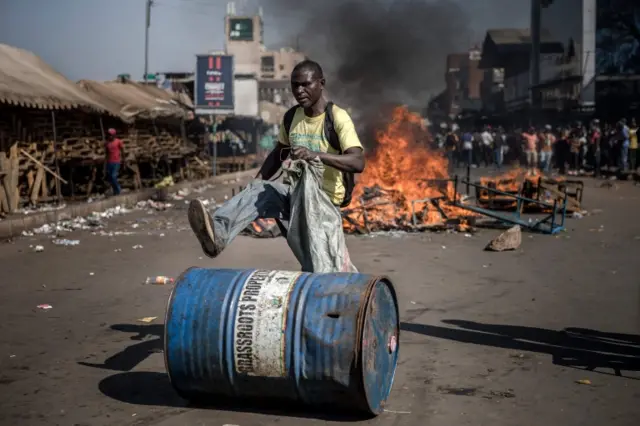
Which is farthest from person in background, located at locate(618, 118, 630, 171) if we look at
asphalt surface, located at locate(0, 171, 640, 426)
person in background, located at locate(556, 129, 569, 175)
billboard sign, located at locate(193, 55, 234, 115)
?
asphalt surface, located at locate(0, 171, 640, 426)

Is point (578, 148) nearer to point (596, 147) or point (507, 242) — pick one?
point (596, 147)

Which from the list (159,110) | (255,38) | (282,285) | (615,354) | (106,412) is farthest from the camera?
(255,38)

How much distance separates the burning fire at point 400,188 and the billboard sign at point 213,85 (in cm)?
1570

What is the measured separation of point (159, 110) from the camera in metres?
25.5

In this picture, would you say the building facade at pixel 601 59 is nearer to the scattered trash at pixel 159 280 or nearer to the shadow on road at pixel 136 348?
the scattered trash at pixel 159 280

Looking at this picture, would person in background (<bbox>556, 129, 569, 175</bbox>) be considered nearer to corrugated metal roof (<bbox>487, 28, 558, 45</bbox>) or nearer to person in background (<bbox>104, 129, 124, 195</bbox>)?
person in background (<bbox>104, 129, 124, 195</bbox>)

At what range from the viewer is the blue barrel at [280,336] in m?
4.06

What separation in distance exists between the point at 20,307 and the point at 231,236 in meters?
3.75

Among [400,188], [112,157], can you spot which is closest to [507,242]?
[400,188]

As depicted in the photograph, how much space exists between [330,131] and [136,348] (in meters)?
2.32

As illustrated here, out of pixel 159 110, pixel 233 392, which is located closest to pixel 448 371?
pixel 233 392

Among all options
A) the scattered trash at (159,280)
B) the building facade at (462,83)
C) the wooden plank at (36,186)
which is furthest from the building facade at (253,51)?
the scattered trash at (159,280)

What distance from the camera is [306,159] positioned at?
4621 mm

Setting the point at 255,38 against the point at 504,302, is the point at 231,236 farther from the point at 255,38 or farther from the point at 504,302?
the point at 255,38
